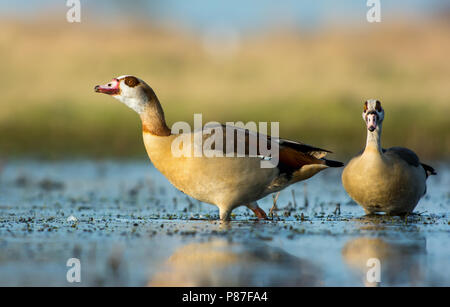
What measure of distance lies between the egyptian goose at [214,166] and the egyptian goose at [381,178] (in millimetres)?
460

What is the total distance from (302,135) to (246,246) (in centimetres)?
1301

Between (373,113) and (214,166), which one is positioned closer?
(214,166)

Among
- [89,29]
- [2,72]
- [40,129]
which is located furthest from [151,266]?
[89,29]

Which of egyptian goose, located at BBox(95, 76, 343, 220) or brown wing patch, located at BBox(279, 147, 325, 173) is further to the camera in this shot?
brown wing patch, located at BBox(279, 147, 325, 173)

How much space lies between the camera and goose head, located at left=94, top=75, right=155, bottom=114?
26.2 ft

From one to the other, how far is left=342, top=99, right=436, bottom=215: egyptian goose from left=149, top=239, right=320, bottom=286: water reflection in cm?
249

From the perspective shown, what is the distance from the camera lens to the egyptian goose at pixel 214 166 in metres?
7.70

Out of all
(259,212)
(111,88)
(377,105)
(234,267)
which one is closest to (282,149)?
(259,212)

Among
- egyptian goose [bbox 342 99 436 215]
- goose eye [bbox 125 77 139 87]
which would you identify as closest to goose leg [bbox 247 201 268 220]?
egyptian goose [bbox 342 99 436 215]

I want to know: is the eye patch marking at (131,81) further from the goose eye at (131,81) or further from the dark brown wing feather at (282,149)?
the dark brown wing feather at (282,149)

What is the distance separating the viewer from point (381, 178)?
8391 mm

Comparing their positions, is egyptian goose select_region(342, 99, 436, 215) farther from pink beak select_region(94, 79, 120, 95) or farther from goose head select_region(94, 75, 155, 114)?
pink beak select_region(94, 79, 120, 95)

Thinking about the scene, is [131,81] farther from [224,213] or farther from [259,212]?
[259,212]

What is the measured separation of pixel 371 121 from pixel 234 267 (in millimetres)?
3767
